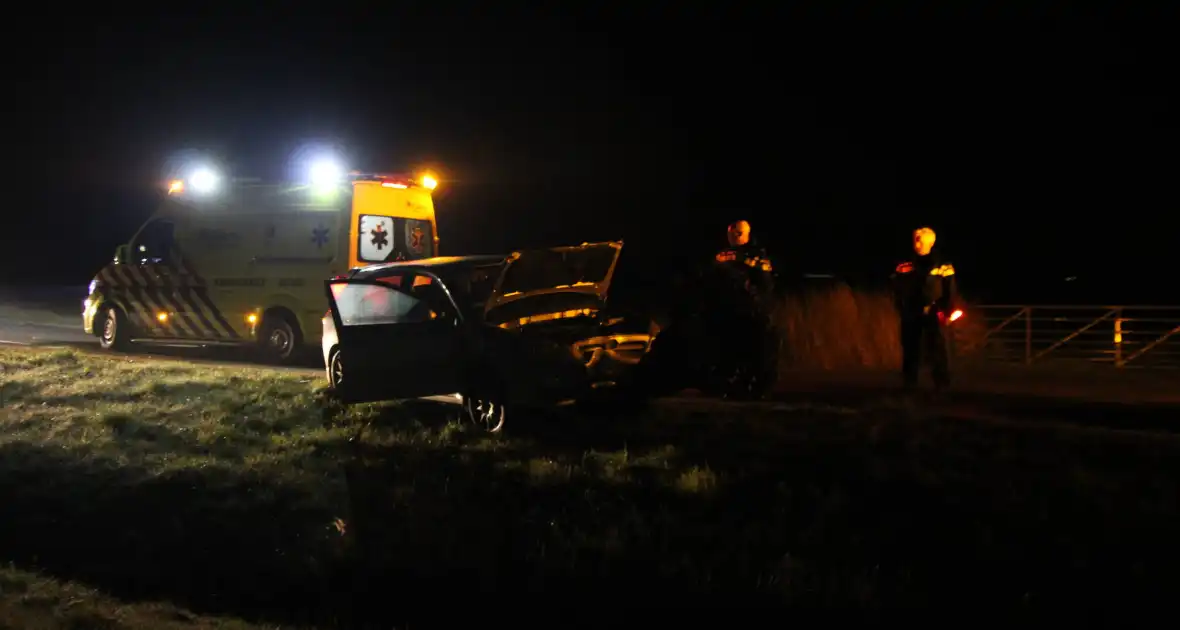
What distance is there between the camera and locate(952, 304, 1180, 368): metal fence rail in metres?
14.2

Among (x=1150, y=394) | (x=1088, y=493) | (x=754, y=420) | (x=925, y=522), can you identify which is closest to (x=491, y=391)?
(x=754, y=420)

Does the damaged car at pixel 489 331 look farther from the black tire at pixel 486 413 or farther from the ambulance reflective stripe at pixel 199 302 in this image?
the ambulance reflective stripe at pixel 199 302

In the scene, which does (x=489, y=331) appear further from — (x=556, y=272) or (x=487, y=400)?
(x=556, y=272)

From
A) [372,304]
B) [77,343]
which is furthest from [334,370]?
[77,343]

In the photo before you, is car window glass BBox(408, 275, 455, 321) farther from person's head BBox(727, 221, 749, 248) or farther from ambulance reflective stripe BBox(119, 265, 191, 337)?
ambulance reflective stripe BBox(119, 265, 191, 337)

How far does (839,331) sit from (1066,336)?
342 cm

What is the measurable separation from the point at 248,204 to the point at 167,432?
6297 millimetres

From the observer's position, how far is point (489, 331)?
818 cm

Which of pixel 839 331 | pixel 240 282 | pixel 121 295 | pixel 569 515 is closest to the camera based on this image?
pixel 569 515

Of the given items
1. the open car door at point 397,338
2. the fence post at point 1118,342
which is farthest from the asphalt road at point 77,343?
the fence post at point 1118,342

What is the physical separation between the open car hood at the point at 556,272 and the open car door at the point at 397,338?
511 millimetres

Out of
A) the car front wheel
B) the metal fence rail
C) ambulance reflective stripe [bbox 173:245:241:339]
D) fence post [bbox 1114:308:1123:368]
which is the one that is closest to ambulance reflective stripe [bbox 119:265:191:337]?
ambulance reflective stripe [bbox 173:245:241:339]

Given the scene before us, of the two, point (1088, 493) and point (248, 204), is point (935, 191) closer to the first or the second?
point (248, 204)

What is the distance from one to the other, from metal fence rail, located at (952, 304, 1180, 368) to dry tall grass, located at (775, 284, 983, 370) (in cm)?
51
